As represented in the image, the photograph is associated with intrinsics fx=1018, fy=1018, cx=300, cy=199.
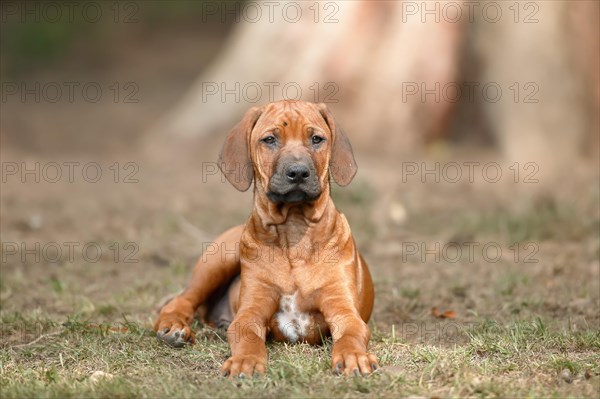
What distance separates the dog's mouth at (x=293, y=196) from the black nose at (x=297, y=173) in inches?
2.8

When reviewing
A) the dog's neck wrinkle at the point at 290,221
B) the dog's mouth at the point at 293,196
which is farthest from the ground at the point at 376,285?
the dog's mouth at the point at 293,196

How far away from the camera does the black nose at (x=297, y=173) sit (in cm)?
580

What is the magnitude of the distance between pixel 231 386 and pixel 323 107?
2056mm

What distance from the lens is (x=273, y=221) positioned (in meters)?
6.21

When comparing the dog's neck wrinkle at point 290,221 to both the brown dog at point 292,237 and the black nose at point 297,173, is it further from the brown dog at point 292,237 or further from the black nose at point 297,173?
the black nose at point 297,173

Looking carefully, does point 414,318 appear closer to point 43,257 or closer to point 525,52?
point 43,257

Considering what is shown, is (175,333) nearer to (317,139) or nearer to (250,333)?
(250,333)

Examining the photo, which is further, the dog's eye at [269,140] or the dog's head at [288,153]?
the dog's eye at [269,140]

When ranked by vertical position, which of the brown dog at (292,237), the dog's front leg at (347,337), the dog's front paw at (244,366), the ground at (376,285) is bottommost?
the ground at (376,285)

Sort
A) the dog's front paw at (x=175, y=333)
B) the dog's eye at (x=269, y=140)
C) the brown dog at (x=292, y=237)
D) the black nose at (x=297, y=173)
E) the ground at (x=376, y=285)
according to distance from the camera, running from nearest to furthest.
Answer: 1. the ground at (x=376, y=285)
2. the black nose at (x=297, y=173)
3. the brown dog at (x=292, y=237)
4. the dog's eye at (x=269, y=140)
5. the dog's front paw at (x=175, y=333)

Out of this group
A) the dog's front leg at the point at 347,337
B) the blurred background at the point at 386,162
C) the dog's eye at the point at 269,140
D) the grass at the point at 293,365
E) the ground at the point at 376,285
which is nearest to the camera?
the grass at the point at 293,365

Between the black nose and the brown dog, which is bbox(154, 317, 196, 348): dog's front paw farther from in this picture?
the black nose

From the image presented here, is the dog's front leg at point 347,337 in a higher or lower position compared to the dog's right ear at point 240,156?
lower

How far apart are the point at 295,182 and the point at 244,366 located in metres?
1.12
